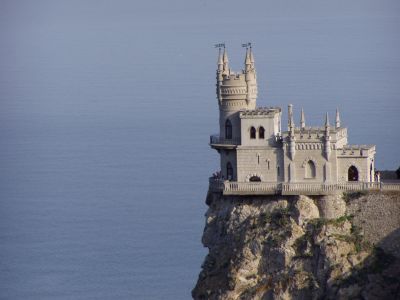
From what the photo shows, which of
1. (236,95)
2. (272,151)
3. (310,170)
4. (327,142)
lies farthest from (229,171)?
(327,142)

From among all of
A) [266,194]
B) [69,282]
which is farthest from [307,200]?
[69,282]

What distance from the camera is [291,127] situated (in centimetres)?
12600

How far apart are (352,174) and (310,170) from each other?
2189 mm

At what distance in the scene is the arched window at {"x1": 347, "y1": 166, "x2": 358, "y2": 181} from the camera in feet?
415

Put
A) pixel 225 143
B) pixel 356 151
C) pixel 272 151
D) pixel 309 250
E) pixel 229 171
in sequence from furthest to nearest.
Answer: pixel 229 171 → pixel 225 143 → pixel 272 151 → pixel 356 151 → pixel 309 250

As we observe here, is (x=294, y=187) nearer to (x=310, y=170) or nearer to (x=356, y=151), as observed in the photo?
(x=310, y=170)

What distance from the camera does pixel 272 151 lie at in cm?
12731

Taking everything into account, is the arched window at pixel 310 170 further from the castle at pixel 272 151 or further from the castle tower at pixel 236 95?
the castle tower at pixel 236 95

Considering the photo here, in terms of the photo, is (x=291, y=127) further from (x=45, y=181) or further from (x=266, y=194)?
(x=45, y=181)

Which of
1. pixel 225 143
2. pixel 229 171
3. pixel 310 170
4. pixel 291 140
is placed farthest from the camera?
pixel 229 171

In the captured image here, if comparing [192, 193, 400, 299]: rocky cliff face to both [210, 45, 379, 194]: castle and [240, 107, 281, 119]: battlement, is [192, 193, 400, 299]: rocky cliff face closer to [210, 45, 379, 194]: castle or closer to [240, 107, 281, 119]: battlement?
[210, 45, 379, 194]: castle

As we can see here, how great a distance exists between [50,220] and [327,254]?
51.2 meters

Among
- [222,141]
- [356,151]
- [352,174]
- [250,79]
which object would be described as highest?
[250,79]

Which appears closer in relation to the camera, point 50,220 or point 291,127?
point 291,127
